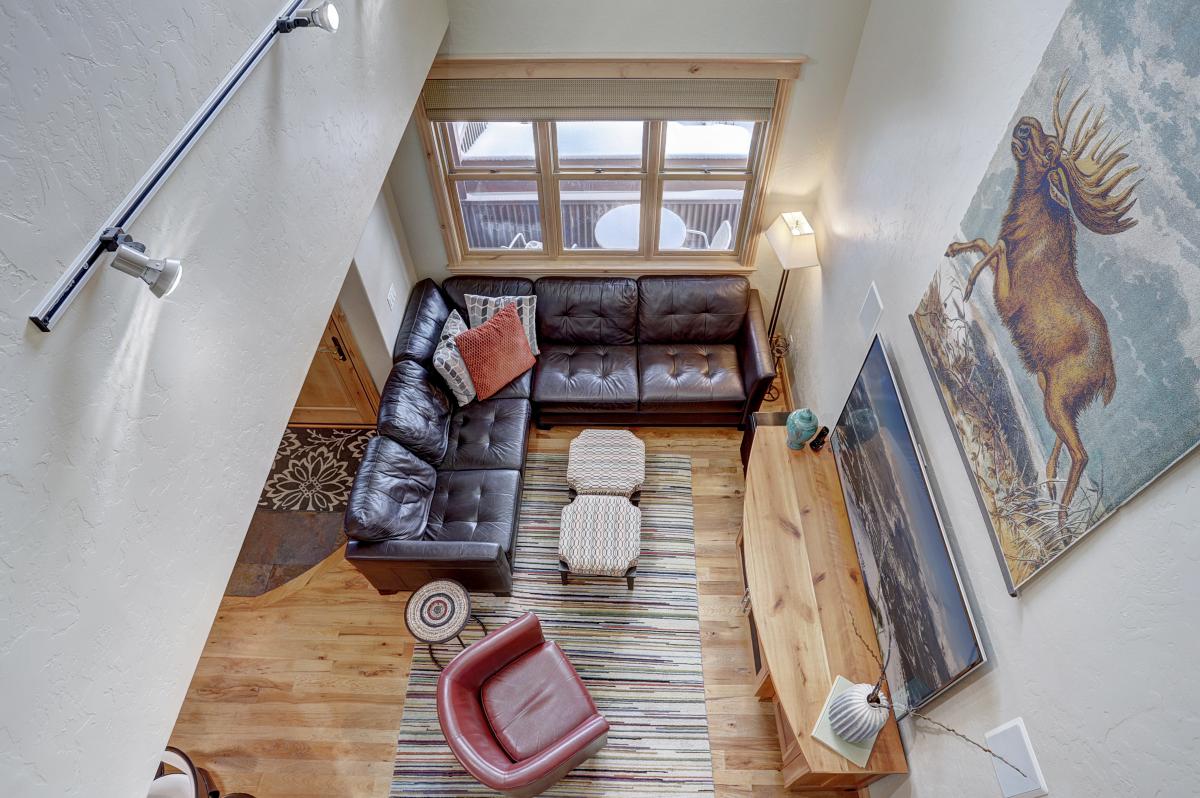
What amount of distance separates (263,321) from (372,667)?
2351 mm

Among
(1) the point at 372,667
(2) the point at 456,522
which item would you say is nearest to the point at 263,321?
(2) the point at 456,522

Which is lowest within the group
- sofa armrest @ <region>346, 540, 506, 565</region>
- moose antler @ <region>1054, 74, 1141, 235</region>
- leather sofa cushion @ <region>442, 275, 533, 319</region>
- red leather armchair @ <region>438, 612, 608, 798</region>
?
red leather armchair @ <region>438, 612, 608, 798</region>

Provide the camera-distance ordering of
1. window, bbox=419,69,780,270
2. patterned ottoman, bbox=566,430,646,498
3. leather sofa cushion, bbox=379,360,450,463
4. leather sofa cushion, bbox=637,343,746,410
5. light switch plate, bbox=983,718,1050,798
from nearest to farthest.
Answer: light switch plate, bbox=983,718,1050,798, leather sofa cushion, bbox=379,360,450,463, window, bbox=419,69,780,270, patterned ottoman, bbox=566,430,646,498, leather sofa cushion, bbox=637,343,746,410

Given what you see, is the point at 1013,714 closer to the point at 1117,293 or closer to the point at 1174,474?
the point at 1174,474

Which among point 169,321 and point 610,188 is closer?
point 169,321

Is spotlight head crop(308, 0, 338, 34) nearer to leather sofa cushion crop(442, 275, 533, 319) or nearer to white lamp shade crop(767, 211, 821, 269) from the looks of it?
leather sofa cushion crop(442, 275, 533, 319)

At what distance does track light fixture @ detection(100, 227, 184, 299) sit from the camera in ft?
4.37

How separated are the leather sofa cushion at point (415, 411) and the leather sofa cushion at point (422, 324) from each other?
0.29ft

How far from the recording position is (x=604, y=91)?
3.83 meters

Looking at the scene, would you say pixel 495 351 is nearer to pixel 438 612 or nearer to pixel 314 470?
pixel 314 470

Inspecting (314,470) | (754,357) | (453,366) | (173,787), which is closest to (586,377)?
(453,366)

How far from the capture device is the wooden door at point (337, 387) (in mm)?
4031

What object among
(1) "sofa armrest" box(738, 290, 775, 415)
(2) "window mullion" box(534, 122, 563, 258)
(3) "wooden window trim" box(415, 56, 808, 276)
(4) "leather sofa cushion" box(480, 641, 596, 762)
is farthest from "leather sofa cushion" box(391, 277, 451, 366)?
(1) "sofa armrest" box(738, 290, 775, 415)

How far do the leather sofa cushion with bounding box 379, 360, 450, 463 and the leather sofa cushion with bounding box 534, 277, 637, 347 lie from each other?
103 centimetres
